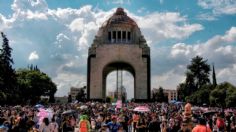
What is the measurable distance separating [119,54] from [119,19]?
6.58 meters

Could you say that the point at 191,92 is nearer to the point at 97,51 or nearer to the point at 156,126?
the point at 97,51

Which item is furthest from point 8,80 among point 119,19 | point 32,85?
point 119,19

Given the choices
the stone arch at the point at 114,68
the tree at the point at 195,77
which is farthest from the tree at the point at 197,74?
the stone arch at the point at 114,68

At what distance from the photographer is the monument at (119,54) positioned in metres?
69.8

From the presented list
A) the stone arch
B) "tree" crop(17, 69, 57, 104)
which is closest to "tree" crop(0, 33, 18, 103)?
"tree" crop(17, 69, 57, 104)

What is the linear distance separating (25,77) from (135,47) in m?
20.9

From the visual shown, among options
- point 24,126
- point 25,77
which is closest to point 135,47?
point 25,77

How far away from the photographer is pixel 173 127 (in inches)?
609

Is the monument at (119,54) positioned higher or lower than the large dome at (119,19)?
Answer: lower

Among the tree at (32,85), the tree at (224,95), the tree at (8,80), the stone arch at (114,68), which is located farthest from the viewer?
the tree at (32,85)

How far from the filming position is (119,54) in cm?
7150

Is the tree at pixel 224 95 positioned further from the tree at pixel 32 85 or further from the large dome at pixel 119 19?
the tree at pixel 32 85

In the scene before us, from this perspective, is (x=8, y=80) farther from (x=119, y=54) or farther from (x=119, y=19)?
(x=119, y=19)

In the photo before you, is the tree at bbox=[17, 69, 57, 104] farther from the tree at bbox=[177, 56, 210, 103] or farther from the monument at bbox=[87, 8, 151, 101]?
the tree at bbox=[177, 56, 210, 103]
